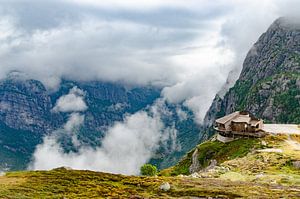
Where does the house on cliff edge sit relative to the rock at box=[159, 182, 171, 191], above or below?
above

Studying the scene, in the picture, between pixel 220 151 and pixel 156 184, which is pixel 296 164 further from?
pixel 220 151

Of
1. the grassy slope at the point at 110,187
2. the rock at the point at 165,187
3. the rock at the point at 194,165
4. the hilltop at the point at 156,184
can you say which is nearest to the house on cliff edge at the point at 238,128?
the rock at the point at 194,165

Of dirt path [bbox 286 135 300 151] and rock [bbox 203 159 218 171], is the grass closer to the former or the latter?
rock [bbox 203 159 218 171]

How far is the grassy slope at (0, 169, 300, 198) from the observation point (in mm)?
69250

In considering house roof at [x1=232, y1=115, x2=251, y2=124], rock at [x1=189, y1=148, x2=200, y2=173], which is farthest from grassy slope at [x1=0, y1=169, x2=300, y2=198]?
rock at [x1=189, y1=148, x2=200, y2=173]

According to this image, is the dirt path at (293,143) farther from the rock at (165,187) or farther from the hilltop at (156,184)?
the rock at (165,187)

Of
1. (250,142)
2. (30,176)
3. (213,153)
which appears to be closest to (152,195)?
(30,176)

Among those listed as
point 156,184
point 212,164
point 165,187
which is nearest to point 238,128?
point 212,164

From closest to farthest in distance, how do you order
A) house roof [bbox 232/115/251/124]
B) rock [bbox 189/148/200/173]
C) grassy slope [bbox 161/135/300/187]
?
grassy slope [bbox 161/135/300/187], house roof [bbox 232/115/251/124], rock [bbox 189/148/200/173]

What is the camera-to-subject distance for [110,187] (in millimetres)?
75875

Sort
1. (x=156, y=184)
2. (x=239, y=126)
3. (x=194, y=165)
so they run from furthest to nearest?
1. (x=194, y=165)
2. (x=239, y=126)
3. (x=156, y=184)

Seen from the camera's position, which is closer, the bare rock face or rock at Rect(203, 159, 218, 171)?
the bare rock face

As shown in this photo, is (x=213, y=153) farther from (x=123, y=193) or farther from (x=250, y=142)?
(x=123, y=193)

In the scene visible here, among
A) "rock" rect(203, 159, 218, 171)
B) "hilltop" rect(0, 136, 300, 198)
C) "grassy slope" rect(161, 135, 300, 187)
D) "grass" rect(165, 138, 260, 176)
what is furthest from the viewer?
"grass" rect(165, 138, 260, 176)
